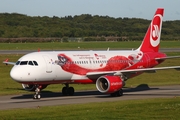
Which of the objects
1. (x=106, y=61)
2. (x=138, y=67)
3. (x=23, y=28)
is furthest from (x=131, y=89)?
(x=23, y=28)

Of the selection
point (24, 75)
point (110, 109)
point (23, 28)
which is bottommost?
point (110, 109)

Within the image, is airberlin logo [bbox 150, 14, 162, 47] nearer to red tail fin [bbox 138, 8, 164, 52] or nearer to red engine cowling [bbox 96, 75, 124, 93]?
red tail fin [bbox 138, 8, 164, 52]

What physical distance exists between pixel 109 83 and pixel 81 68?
9.37 feet

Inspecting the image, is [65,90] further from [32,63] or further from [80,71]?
[32,63]

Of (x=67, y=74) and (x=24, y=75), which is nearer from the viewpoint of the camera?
Result: (x=24, y=75)

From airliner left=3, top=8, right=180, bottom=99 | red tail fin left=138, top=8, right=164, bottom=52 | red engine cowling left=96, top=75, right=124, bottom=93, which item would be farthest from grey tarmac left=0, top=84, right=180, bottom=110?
red tail fin left=138, top=8, right=164, bottom=52

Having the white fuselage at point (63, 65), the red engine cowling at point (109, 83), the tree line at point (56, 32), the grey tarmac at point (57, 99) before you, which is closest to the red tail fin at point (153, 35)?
the white fuselage at point (63, 65)

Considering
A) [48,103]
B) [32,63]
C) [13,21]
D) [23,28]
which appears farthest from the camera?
[13,21]

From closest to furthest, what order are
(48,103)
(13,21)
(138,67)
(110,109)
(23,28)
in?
(110,109)
(48,103)
(138,67)
(23,28)
(13,21)

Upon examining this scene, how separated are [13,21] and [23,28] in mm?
23312

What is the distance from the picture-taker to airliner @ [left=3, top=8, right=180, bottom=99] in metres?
33.4

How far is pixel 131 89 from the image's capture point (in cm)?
4241

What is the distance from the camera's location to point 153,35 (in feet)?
142

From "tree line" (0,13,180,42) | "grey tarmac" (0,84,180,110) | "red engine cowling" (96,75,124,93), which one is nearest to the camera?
"grey tarmac" (0,84,180,110)
